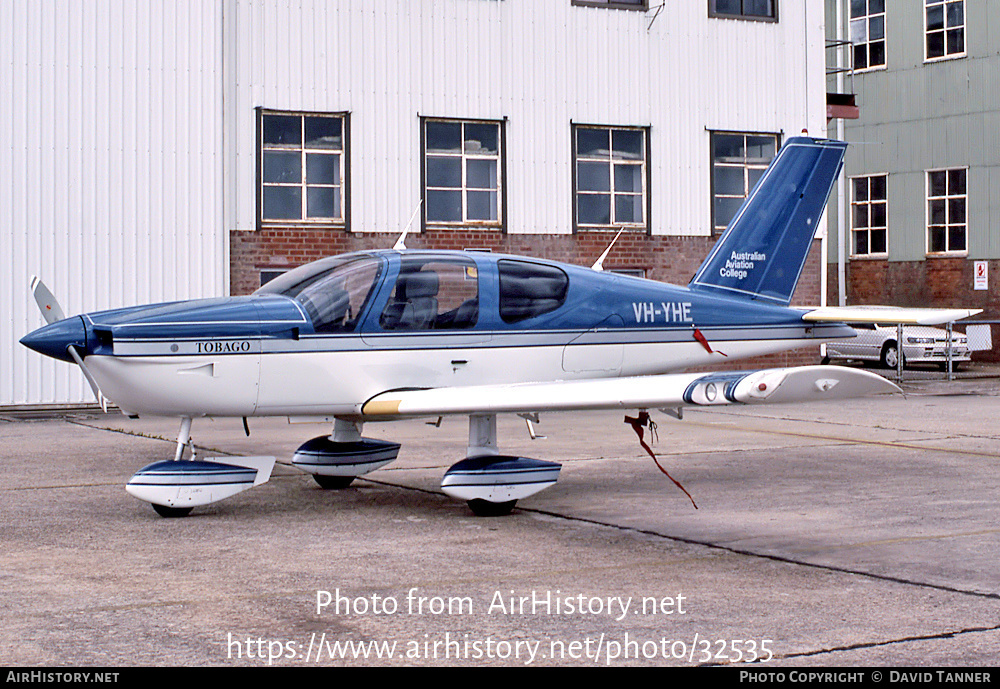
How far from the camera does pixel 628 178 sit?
A: 2255 cm

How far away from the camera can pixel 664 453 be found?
41.2 feet

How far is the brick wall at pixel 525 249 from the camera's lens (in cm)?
2012

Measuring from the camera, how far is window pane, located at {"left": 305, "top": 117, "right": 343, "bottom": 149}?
2041 centimetres

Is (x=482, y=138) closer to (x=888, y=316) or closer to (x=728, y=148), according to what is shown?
(x=728, y=148)

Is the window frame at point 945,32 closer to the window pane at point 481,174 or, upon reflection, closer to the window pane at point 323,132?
the window pane at point 481,174

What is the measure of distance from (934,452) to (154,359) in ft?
24.6

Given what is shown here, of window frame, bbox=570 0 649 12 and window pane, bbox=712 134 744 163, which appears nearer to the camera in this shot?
window frame, bbox=570 0 649 12

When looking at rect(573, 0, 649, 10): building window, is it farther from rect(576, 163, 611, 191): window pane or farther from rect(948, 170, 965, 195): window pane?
rect(948, 170, 965, 195): window pane

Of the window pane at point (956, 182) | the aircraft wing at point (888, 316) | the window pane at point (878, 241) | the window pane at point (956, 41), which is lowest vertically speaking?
the aircraft wing at point (888, 316)

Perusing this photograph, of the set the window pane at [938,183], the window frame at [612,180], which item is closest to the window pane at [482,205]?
the window frame at [612,180]

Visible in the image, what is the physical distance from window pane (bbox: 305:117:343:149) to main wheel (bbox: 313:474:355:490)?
1115 centimetres

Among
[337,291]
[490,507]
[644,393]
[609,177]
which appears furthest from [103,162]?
[644,393]

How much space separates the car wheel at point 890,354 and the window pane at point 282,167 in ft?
46.6

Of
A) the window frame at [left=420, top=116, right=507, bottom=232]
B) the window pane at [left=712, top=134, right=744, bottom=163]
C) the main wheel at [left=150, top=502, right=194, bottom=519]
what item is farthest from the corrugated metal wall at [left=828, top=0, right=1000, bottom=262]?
the main wheel at [left=150, top=502, right=194, bottom=519]
